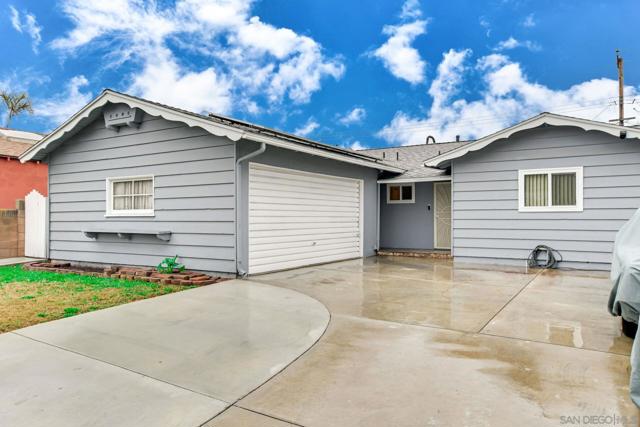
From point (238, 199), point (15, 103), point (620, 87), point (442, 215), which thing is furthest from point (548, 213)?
point (15, 103)

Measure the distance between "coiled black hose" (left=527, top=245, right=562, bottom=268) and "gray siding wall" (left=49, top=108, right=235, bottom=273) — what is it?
21.6 ft

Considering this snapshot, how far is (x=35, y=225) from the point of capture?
10.8 m

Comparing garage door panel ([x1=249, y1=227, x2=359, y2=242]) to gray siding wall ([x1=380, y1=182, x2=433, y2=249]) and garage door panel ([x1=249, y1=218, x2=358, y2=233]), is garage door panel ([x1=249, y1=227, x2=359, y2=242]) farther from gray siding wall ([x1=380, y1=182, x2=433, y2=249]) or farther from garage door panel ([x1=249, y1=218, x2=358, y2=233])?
gray siding wall ([x1=380, y1=182, x2=433, y2=249])

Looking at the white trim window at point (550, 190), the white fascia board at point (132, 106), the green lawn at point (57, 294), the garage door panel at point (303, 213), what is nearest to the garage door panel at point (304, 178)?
the garage door panel at point (303, 213)

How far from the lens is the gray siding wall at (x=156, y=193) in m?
7.55

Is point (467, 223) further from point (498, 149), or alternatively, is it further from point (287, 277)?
point (287, 277)

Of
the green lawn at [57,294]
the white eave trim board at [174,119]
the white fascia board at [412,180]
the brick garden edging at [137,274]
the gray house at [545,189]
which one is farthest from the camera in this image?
the white fascia board at [412,180]

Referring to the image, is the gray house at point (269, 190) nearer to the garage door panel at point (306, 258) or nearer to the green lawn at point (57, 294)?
the garage door panel at point (306, 258)

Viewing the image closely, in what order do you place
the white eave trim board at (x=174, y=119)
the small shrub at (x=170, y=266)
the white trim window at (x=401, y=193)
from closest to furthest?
1. the white eave trim board at (x=174, y=119)
2. the small shrub at (x=170, y=266)
3. the white trim window at (x=401, y=193)

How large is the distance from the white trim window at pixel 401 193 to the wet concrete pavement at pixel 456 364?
635cm

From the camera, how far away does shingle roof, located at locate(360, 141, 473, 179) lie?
11684 mm

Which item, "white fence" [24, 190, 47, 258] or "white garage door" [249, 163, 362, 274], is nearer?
"white garage door" [249, 163, 362, 274]

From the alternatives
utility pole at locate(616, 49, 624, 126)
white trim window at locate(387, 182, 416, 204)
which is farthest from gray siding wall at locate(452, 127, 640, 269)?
utility pole at locate(616, 49, 624, 126)

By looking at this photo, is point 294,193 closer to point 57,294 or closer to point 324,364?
point 57,294
